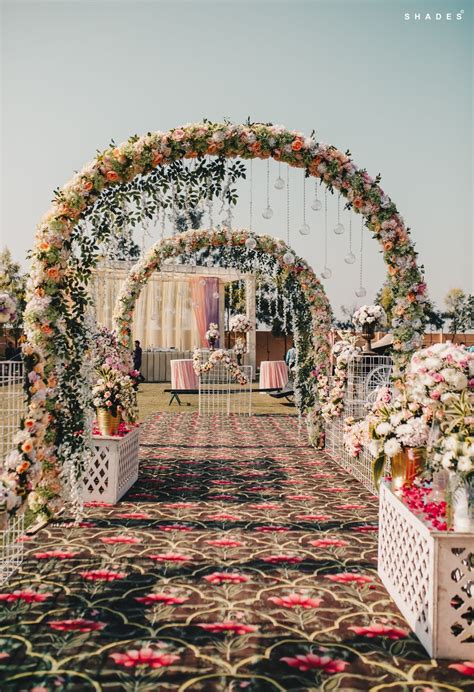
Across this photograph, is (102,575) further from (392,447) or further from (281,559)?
(392,447)

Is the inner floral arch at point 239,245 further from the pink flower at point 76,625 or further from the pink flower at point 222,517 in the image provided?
the pink flower at point 76,625

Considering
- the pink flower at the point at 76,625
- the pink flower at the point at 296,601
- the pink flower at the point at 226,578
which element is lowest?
the pink flower at the point at 296,601

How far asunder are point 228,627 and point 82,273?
2752 millimetres

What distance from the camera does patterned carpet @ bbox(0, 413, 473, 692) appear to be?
2.42 metres

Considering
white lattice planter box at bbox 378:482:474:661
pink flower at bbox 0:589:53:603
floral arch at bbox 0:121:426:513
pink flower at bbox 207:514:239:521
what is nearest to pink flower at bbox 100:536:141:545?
floral arch at bbox 0:121:426:513

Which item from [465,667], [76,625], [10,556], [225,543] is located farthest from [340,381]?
[76,625]

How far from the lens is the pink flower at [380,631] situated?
277 cm

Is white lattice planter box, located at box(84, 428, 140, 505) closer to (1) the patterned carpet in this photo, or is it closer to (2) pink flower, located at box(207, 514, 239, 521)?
(1) the patterned carpet

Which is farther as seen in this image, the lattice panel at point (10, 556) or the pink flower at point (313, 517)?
the pink flower at point (313, 517)

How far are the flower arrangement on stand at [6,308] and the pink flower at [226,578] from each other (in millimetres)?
1916

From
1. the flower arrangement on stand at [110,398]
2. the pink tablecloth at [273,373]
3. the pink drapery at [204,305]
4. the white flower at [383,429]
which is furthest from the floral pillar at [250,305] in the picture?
the white flower at [383,429]

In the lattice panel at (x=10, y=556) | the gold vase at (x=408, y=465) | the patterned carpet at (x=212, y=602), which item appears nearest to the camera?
the patterned carpet at (x=212, y=602)

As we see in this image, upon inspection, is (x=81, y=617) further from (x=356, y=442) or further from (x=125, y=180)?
(x=125, y=180)

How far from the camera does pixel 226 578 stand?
343cm
